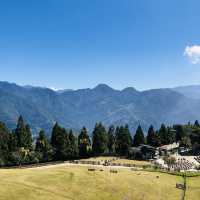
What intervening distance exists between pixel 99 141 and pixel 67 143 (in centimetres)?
1518

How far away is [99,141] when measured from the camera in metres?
143

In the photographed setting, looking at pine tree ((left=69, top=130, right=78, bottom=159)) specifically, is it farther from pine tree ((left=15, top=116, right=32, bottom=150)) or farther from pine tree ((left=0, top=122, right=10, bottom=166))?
pine tree ((left=0, top=122, right=10, bottom=166))

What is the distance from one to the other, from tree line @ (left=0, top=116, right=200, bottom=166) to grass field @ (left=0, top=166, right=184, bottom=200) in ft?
155

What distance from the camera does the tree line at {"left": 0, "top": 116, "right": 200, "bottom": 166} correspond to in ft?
411

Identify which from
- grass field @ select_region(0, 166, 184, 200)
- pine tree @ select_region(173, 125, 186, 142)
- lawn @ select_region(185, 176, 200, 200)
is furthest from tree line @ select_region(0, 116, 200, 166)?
lawn @ select_region(185, 176, 200, 200)

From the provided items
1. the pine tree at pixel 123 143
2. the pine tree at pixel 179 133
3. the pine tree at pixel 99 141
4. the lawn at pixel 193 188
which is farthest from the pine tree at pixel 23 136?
the pine tree at pixel 179 133

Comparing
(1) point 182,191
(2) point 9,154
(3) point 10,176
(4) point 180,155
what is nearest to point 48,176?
(3) point 10,176

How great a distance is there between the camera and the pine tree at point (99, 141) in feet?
470

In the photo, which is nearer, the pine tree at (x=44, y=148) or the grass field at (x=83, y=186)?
the grass field at (x=83, y=186)

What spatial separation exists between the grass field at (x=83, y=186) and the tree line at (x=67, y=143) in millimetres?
47215

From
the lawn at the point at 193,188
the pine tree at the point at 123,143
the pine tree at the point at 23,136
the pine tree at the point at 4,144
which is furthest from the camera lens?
the pine tree at the point at 123,143

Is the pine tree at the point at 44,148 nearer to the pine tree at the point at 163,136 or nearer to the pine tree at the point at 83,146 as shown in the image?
the pine tree at the point at 83,146

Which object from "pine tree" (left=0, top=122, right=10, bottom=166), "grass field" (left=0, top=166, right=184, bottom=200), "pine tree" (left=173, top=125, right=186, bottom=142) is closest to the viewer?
"grass field" (left=0, top=166, right=184, bottom=200)

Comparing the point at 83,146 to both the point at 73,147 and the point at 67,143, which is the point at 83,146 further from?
the point at 67,143
